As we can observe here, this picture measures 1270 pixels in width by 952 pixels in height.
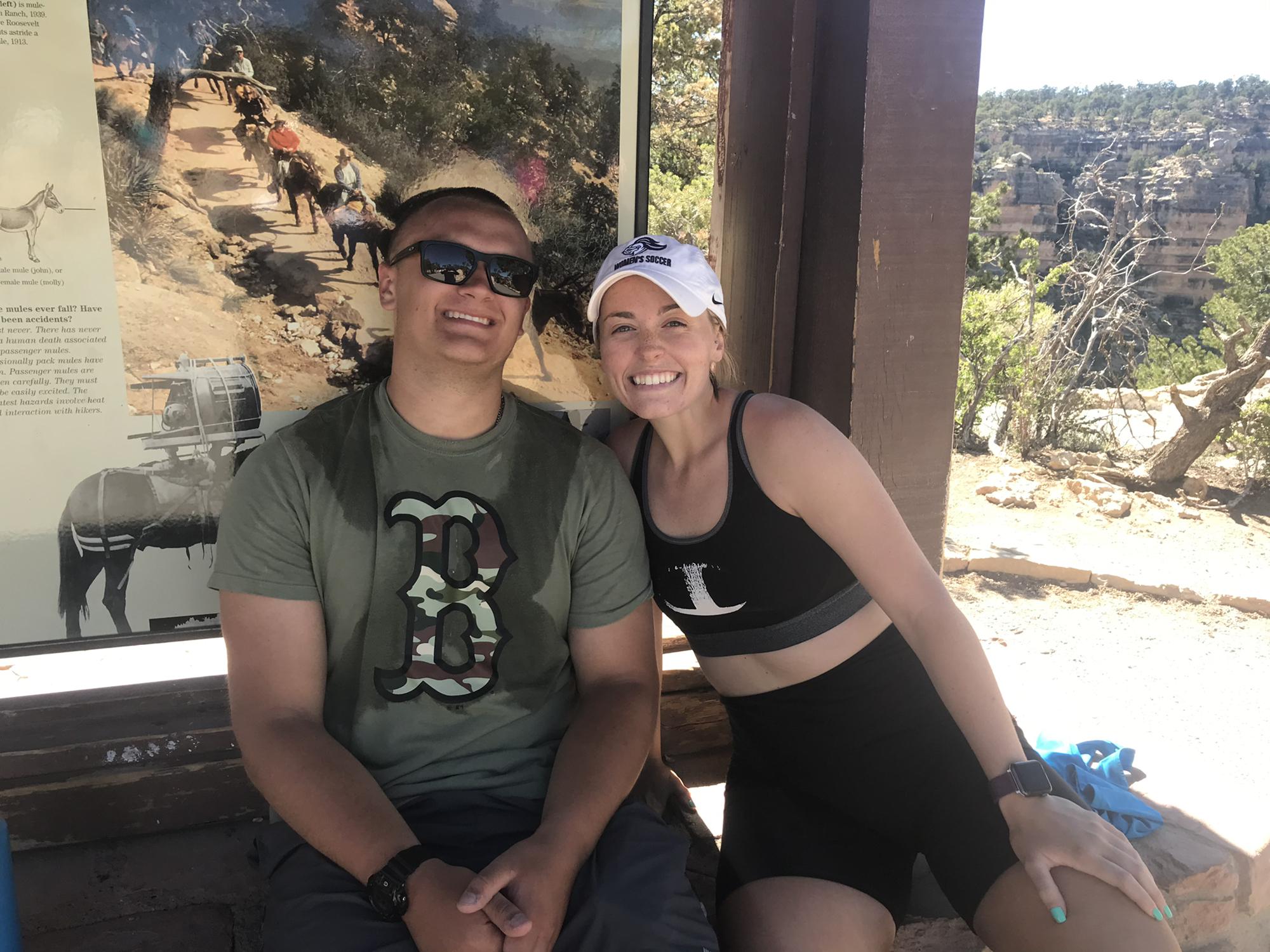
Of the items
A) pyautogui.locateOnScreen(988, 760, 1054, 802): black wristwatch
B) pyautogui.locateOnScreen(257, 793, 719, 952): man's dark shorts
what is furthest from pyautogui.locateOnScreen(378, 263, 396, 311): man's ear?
pyautogui.locateOnScreen(988, 760, 1054, 802): black wristwatch

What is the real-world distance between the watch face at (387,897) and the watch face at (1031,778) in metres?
1.26

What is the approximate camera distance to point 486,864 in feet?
6.02

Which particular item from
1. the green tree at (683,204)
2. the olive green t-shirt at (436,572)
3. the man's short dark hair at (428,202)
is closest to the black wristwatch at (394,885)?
the olive green t-shirt at (436,572)

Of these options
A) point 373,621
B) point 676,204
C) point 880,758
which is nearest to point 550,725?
point 373,621

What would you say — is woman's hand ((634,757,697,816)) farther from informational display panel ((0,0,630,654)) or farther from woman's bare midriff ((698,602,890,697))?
informational display panel ((0,0,630,654))

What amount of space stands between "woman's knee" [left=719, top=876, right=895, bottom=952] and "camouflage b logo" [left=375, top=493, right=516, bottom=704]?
2.58 feet

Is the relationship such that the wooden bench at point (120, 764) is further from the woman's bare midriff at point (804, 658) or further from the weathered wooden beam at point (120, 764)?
the woman's bare midriff at point (804, 658)

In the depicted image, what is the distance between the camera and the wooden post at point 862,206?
2.36 metres

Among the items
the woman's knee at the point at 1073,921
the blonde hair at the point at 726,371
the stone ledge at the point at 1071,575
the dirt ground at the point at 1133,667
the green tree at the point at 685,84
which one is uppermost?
the green tree at the point at 685,84

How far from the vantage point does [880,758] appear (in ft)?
7.10

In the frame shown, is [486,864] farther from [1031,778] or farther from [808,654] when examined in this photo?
[1031,778]

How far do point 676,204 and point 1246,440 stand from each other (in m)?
6.72

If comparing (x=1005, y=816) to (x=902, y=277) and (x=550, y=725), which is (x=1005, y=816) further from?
(x=902, y=277)

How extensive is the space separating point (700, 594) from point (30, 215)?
1847 millimetres
